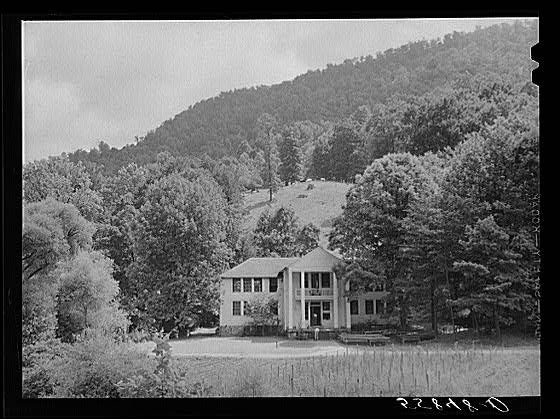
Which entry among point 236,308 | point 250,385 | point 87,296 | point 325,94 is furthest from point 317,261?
point 87,296

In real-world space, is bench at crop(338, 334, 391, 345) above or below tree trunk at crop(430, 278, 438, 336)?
below

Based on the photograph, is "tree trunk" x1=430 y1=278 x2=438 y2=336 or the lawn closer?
the lawn

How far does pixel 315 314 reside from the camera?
3908 mm

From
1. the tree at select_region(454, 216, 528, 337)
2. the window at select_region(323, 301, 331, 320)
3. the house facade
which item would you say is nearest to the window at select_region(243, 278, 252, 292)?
the house facade

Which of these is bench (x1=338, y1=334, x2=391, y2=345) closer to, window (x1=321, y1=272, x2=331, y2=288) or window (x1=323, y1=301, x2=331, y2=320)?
window (x1=323, y1=301, x2=331, y2=320)

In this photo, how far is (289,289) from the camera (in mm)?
3877

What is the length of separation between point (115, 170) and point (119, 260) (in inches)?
18.6

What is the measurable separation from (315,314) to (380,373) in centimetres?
45

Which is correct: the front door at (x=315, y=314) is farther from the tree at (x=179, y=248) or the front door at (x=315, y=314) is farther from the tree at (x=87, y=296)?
the tree at (x=87, y=296)

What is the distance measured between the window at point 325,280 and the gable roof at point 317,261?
0.10ft

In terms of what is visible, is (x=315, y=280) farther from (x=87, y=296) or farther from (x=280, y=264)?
Answer: (x=87, y=296)

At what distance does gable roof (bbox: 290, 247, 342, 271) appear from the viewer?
388 cm
